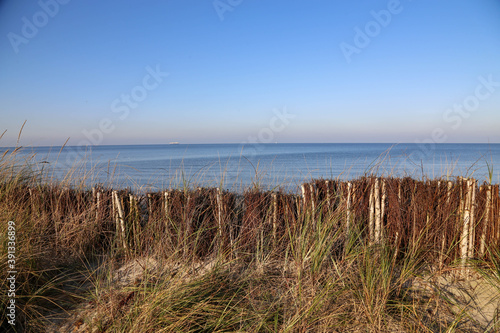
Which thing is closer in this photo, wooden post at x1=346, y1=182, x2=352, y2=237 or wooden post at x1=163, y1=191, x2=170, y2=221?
wooden post at x1=346, y1=182, x2=352, y2=237

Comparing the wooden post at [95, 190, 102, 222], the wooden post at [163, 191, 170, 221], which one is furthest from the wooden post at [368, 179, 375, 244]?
the wooden post at [95, 190, 102, 222]

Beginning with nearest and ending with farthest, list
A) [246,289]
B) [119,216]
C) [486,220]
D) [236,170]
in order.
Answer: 1. [246,289]
2. [486,220]
3. [119,216]
4. [236,170]

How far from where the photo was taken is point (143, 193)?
4473 mm

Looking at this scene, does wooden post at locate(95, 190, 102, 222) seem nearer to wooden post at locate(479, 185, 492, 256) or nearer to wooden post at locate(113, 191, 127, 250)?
wooden post at locate(113, 191, 127, 250)

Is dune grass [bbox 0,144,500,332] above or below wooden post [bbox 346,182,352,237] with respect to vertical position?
below

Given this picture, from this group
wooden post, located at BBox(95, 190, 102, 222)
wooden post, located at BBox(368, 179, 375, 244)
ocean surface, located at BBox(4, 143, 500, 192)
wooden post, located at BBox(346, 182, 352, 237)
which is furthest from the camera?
ocean surface, located at BBox(4, 143, 500, 192)

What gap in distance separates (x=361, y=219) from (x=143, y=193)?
2986 mm

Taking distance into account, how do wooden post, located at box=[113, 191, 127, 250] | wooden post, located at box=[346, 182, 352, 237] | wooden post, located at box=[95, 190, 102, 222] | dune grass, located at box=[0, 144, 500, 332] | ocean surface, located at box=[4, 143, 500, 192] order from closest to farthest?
dune grass, located at box=[0, 144, 500, 332] < wooden post, located at box=[346, 182, 352, 237] < wooden post, located at box=[113, 191, 127, 250] < wooden post, located at box=[95, 190, 102, 222] < ocean surface, located at box=[4, 143, 500, 192]

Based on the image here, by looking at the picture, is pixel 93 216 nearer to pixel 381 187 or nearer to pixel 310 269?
pixel 310 269

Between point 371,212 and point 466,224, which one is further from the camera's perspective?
point 371,212

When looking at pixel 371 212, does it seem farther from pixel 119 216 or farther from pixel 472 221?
pixel 119 216

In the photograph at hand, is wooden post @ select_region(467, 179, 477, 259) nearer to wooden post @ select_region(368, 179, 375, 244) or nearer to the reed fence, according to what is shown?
the reed fence

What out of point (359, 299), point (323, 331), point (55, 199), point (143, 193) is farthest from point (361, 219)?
point (55, 199)

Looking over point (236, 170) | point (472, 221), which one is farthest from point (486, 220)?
point (236, 170)
